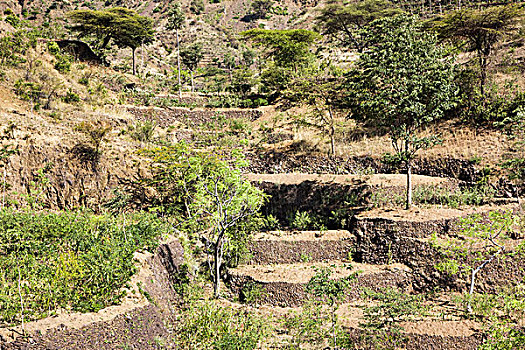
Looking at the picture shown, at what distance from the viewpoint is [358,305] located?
10.2 m

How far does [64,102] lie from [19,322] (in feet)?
54.3

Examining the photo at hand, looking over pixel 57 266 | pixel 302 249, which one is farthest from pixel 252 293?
pixel 57 266

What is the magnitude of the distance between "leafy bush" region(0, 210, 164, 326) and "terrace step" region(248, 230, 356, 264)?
4863mm

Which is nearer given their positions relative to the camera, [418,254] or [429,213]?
[418,254]

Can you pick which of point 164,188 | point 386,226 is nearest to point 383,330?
point 386,226

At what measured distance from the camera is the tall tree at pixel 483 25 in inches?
634

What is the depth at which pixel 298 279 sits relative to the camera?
10758mm

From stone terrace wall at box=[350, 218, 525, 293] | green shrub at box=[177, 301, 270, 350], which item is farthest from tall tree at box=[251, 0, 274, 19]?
green shrub at box=[177, 301, 270, 350]

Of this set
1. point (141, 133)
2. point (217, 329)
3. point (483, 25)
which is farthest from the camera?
point (141, 133)

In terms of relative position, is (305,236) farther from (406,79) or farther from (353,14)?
(353,14)

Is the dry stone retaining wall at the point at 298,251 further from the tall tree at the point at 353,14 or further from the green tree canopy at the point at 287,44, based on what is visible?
the tall tree at the point at 353,14

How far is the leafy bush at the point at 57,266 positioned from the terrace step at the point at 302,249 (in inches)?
191

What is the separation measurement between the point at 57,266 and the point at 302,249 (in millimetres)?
7579

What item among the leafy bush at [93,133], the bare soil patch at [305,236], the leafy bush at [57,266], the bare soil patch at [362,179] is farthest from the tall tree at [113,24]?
the leafy bush at [57,266]
